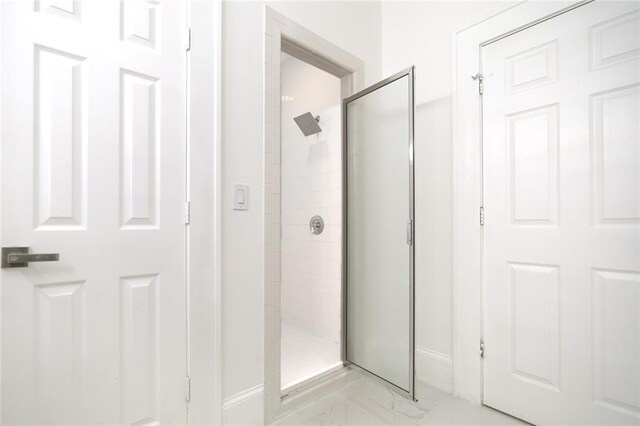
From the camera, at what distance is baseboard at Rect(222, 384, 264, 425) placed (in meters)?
1.52

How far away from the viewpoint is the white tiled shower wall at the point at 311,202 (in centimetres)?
286

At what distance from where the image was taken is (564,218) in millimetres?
1556

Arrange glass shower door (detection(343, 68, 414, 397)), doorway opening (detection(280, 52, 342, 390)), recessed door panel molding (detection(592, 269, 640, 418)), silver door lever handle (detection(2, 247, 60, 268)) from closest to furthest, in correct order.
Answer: silver door lever handle (detection(2, 247, 60, 268)) < recessed door panel molding (detection(592, 269, 640, 418)) < glass shower door (detection(343, 68, 414, 397)) < doorway opening (detection(280, 52, 342, 390))

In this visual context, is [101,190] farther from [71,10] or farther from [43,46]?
[71,10]

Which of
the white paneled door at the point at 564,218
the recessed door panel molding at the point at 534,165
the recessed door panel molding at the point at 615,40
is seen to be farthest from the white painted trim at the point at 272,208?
the recessed door panel molding at the point at 615,40

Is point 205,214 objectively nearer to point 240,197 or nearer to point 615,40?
point 240,197

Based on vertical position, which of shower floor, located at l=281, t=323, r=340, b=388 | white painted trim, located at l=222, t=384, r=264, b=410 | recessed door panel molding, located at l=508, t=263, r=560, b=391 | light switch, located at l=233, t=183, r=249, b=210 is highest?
light switch, located at l=233, t=183, r=249, b=210

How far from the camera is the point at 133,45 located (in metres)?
1.30

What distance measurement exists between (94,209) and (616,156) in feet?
7.46

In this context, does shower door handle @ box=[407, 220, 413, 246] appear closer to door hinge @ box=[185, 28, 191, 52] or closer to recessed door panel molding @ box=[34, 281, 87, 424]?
door hinge @ box=[185, 28, 191, 52]

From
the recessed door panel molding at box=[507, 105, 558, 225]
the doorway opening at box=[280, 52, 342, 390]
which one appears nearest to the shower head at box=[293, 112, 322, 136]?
the doorway opening at box=[280, 52, 342, 390]

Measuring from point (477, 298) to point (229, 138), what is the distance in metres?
1.70

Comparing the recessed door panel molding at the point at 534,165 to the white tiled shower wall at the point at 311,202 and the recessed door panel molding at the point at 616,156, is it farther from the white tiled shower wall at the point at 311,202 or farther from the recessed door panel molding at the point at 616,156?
the white tiled shower wall at the point at 311,202

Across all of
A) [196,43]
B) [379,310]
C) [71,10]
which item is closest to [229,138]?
[196,43]
